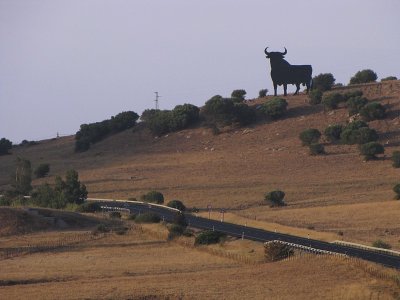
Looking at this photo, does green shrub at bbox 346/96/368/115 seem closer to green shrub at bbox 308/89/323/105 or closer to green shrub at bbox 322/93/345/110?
green shrub at bbox 322/93/345/110

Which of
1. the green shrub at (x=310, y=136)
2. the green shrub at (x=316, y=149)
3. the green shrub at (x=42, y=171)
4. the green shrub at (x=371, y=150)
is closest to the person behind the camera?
the green shrub at (x=371, y=150)

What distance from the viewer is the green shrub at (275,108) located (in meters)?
84.1

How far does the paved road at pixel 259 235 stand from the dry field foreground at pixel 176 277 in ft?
5.48

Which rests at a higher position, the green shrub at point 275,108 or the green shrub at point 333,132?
the green shrub at point 275,108

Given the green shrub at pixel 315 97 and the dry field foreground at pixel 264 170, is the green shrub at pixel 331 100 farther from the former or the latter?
the green shrub at pixel 315 97

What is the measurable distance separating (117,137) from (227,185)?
97.0 feet

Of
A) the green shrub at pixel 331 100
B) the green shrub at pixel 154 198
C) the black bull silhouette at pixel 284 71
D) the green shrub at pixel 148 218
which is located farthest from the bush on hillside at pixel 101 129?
the green shrub at pixel 148 218

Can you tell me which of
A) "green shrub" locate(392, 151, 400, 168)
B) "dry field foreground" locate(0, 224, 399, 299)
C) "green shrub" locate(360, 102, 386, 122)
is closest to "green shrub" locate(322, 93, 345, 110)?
"green shrub" locate(360, 102, 386, 122)

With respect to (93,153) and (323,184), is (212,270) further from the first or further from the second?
(93,153)

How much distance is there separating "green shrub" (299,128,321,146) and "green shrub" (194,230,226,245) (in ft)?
122

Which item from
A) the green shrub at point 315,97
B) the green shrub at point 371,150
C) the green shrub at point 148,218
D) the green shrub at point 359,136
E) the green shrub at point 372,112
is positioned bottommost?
the green shrub at point 148,218

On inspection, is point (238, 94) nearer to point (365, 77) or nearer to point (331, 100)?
point (365, 77)

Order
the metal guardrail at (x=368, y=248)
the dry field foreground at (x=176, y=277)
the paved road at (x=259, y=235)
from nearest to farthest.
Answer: the dry field foreground at (x=176, y=277) → the paved road at (x=259, y=235) → the metal guardrail at (x=368, y=248)

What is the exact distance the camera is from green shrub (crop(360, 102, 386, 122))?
79.5 m
